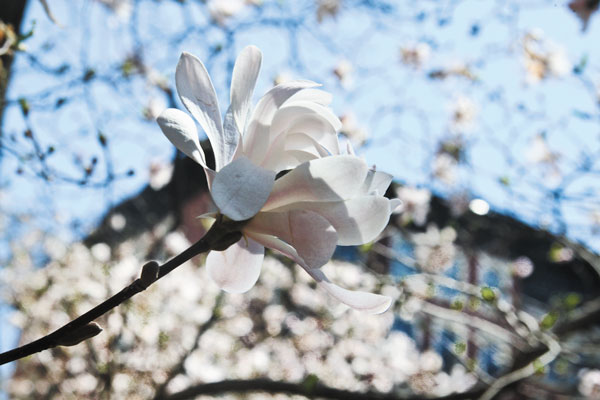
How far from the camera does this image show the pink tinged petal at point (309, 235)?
619mm

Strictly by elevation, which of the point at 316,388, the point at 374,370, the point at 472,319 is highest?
the point at 316,388

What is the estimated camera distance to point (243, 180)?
0.57 metres

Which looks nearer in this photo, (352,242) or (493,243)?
(352,242)

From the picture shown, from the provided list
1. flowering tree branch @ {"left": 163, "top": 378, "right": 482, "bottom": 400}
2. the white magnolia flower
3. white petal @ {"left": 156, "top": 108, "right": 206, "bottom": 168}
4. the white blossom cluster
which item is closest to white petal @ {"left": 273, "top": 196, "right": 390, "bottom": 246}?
the white magnolia flower

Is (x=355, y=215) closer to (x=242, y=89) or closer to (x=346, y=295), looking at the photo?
(x=346, y=295)

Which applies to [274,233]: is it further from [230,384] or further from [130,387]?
[130,387]

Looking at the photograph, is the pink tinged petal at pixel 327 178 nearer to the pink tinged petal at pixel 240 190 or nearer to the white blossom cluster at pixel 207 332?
the pink tinged petal at pixel 240 190

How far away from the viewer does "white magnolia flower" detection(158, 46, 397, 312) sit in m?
0.61

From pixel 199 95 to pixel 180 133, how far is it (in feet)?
0.26

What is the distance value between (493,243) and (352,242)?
10093mm

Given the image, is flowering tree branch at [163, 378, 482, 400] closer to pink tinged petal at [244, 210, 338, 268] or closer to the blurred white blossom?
pink tinged petal at [244, 210, 338, 268]

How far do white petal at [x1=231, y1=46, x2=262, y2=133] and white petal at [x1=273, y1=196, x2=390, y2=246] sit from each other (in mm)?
144

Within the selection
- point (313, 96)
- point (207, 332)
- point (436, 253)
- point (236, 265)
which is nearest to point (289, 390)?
point (236, 265)

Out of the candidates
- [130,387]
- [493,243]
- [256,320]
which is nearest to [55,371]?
[130,387]
